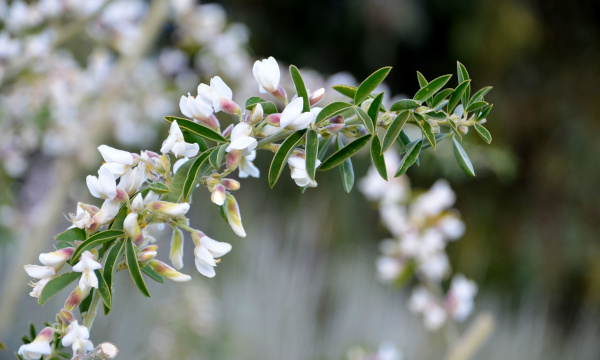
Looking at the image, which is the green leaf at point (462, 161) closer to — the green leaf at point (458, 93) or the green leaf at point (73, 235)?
the green leaf at point (458, 93)

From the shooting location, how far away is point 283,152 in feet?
1.14

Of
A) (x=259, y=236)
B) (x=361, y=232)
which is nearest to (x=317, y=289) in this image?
(x=259, y=236)

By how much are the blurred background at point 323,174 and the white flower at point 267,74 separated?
0.53m

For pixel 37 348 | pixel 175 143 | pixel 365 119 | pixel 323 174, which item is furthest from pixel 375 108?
pixel 323 174

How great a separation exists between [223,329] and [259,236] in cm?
60

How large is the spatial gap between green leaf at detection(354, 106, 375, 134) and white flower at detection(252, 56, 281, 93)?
7cm

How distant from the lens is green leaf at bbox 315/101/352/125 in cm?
34

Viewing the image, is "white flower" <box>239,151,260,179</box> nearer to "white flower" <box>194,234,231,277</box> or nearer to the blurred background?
"white flower" <box>194,234,231,277</box>

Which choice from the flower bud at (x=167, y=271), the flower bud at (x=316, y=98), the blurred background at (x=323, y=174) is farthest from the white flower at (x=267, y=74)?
the blurred background at (x=323, y=174)

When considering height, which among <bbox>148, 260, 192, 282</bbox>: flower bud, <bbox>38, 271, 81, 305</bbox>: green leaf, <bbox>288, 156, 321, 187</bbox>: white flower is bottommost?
<bbox>148, 260, 192, 282</bbox>: flower bud

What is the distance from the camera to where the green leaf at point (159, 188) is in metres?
0.31

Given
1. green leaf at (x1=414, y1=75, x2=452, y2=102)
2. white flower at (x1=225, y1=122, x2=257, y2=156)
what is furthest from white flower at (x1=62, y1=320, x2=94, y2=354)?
green leaf at (x1=414, y1=75, x2=452, y2=102)

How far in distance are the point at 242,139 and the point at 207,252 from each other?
0.07 meters

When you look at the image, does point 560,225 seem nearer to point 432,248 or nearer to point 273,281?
point 273,281
